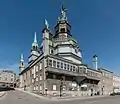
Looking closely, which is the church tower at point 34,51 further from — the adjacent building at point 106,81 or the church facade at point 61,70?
the adjacent building at point 106,81

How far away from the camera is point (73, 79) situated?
178 ft

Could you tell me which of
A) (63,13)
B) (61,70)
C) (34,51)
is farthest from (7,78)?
(61,70)

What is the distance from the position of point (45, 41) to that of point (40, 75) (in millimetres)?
9613

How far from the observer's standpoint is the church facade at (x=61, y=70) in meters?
46.7

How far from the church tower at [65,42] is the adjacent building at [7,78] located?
66468 millimetres

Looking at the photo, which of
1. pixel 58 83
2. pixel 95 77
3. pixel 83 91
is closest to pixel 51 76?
pixel 58 83

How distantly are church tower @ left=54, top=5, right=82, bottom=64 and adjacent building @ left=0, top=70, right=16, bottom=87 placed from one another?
218 feet

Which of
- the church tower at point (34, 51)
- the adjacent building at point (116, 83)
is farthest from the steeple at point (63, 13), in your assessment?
the adjacent building at point (116, 83)

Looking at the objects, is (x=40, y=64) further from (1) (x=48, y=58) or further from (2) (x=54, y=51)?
(2) (x=54, y=51)

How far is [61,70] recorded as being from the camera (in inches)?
1935

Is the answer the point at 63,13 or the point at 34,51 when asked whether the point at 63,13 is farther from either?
the point at 34,51

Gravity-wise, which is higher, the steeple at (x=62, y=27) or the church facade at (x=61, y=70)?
the steeple at (x=62, y=27)

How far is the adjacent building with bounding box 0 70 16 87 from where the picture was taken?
4796 inches

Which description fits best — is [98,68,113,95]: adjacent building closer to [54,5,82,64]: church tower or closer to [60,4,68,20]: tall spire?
[54,5,82,64]: church tower
